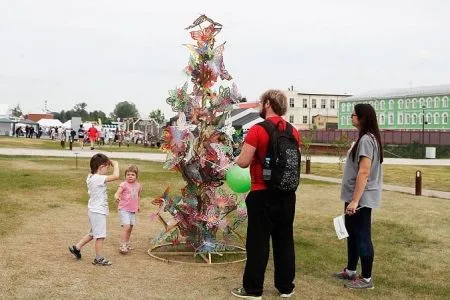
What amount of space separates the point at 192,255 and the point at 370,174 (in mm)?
2833

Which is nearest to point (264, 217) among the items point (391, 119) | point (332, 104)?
point (391, 119)

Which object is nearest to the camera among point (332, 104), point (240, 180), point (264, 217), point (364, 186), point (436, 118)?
point (264, 217)

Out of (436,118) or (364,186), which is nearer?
(364,186)

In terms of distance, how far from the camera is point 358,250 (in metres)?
6.62

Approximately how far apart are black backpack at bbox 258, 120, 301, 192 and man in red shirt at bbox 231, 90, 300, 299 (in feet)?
0.19

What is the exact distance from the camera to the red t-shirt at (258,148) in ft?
18.9

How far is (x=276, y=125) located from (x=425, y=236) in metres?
5.40

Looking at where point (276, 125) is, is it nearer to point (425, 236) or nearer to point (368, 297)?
point (368, 297)

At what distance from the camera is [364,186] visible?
253 inches

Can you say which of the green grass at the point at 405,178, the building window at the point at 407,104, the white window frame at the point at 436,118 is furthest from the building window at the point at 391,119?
the green grass at the point at 405,178

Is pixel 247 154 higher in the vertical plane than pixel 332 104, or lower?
lower

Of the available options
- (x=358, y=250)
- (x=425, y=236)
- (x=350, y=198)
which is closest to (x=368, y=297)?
(x=358, y=250)

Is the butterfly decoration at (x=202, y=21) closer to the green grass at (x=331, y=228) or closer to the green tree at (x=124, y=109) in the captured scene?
the green grass at (x=331, y=228)

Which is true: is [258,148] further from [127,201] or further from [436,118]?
[436,118]
